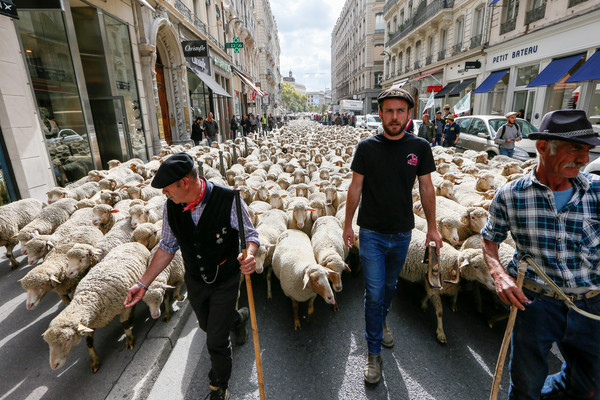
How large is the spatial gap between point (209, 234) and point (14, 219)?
4681 millimetres

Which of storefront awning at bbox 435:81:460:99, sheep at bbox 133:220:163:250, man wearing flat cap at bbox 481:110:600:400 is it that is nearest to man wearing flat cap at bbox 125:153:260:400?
man wearing flat cap at bbox 481:110:600:400

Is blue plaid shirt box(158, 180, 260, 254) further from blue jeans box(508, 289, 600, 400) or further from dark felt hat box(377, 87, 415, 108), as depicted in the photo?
blue jeans box(508, 289, 600, 400)

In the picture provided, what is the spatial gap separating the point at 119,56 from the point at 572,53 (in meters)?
17.4

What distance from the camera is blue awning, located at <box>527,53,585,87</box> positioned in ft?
39.3

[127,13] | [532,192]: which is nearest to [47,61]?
[127,13]

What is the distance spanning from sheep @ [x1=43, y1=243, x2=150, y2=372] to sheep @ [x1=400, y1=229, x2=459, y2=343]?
3099 millimetres

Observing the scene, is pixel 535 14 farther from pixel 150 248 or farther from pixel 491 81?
pixel 150 248

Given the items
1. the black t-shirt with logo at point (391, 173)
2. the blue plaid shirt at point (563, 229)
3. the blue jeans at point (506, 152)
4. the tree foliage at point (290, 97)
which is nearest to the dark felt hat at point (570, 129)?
the blue plaid shirt at point (563, 229)

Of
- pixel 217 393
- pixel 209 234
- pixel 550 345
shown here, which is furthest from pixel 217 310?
pixel 550 345

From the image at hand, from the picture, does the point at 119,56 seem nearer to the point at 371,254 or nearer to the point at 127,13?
the point at 127,13

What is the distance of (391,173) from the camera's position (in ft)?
8.02

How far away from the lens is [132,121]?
11.0 metres

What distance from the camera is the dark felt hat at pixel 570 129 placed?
4.82 ft

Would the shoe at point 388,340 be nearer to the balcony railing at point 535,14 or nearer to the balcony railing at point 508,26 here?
the balcony railing at point 535,14
